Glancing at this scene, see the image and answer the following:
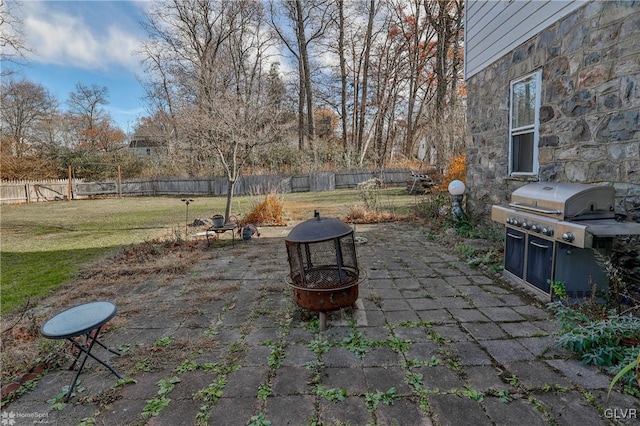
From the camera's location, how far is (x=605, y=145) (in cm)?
293

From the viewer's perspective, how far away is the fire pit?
245 centimetres

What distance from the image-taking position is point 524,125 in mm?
4258

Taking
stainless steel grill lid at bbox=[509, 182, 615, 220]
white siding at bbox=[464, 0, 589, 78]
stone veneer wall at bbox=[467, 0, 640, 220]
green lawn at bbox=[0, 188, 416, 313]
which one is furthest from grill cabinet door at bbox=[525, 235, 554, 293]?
green lawn at bbox=[0, 188, 416, 313]

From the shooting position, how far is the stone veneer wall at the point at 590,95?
2.68 meters

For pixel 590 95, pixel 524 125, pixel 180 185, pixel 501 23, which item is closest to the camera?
pixel 590 95

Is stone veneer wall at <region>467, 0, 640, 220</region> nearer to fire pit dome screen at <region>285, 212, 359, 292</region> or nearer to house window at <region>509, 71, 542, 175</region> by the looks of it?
house window at <region>509, 71, 542, 175</region>

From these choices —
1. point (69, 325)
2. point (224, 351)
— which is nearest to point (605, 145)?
point (224, 351)

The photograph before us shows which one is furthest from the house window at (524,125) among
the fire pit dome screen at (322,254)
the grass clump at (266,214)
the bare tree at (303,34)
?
the bare tree at (303,34)

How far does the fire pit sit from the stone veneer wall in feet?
7.97

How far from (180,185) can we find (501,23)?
16743mm

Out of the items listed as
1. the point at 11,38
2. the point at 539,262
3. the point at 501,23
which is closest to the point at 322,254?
the point at 539,262

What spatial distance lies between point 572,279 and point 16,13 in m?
12.6

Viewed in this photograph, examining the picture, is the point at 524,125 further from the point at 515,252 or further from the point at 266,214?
the point at 266,214

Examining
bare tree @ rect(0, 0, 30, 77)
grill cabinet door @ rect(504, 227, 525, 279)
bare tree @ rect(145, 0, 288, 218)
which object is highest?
bare tree @ rect(145, 0, 288, 218)
